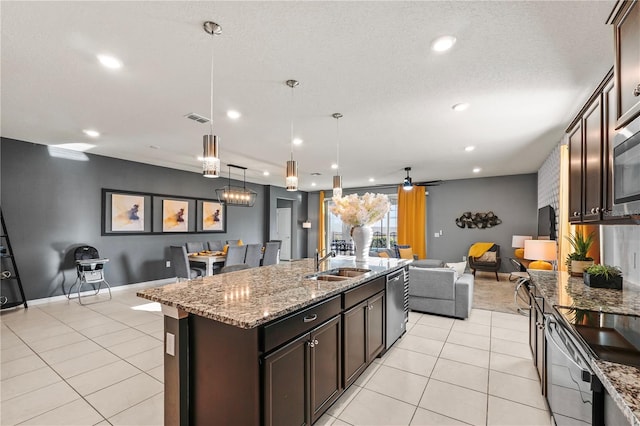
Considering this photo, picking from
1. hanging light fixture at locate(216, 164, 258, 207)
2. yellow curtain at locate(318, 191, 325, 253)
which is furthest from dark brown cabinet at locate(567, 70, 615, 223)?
yellow curtain at locate(318, 191, 325, 253)

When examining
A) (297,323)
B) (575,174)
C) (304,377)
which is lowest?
(304,377)

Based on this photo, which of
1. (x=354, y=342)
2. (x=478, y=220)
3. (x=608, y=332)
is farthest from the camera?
(x=478, y=220)

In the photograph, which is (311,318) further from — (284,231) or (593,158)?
(284,231)

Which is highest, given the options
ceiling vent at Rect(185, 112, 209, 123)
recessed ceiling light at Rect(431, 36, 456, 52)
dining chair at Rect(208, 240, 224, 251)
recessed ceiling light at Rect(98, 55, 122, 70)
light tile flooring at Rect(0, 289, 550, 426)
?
recessed ceiling light at Rect(431, 36, 456, 52)

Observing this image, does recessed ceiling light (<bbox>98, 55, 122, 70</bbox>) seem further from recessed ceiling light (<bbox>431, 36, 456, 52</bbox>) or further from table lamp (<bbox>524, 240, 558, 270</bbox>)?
table lamp (<bbox>524, 240, 558, 270</bbox>)

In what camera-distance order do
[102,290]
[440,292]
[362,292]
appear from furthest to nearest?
[102,290], [440,292], [362,292]

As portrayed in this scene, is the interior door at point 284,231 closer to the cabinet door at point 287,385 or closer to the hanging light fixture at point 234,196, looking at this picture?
the hanging light fixture at point 234,196

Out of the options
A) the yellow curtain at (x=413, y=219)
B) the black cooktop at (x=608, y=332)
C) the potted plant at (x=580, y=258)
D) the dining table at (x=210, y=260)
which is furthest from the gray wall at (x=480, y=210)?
the black cooktop at (x=608, y=332)

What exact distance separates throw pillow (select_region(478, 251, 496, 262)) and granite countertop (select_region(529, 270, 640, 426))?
471cm

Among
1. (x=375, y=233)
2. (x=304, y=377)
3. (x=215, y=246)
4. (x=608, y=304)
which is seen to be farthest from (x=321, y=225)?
(x=608, y=304)

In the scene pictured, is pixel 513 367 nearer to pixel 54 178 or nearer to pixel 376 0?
pixel 376 0

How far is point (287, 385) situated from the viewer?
5.21ft

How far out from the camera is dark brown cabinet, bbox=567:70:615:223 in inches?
69.1

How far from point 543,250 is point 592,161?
2216 millimetres
